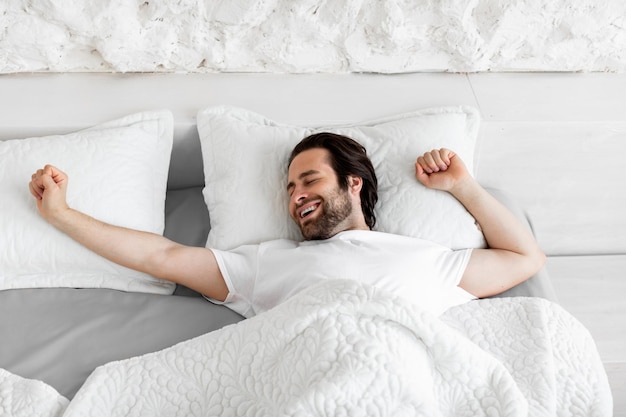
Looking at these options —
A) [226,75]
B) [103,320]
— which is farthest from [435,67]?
[103,320]

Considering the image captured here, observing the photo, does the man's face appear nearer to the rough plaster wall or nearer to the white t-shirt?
the white t-shirt

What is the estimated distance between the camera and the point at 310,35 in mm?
1639

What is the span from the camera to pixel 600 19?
1684mm

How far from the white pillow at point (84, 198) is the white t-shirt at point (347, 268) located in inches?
7.6

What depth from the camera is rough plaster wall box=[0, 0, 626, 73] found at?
5.12 ft

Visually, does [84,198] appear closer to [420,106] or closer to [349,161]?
[349,161]

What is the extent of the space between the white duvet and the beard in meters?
0.24

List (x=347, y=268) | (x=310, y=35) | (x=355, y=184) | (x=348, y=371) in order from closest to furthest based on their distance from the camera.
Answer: (x=348, y=371)
(x=347, y=268)
(x=355, y=184)
(x=310, y=35)

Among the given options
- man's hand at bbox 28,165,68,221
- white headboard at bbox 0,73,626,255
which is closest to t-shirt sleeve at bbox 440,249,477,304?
white headboard at bbox 0,73,626,255

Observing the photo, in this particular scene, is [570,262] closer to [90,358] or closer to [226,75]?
[226,75]

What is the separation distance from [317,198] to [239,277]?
25 centimetres

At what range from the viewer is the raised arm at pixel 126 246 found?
55.1 inches

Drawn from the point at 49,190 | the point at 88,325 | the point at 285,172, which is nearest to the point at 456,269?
the point at 285,172

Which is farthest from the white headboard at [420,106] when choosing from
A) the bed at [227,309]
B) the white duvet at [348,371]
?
the white duvet at [348,371]
